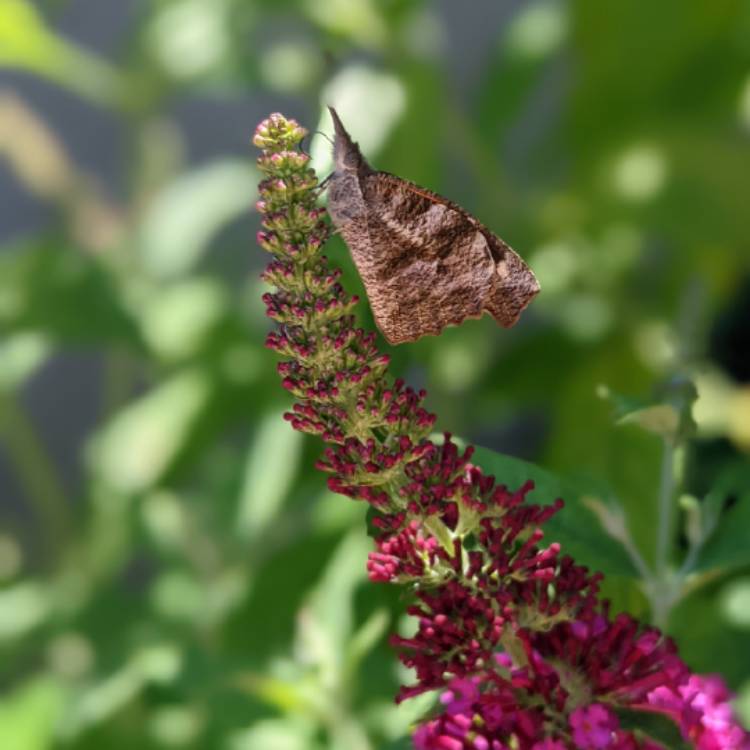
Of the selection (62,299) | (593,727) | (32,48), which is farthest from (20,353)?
(593,727)

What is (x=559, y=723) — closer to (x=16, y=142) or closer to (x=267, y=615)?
(x=267, y=615)

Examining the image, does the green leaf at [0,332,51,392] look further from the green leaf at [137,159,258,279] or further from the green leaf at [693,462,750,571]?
the green leaf at [693,462,750,571]

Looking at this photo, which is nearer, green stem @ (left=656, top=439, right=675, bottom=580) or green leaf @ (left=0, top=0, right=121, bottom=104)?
green stem @ (left=656, top=439, right=675, bottom=580)

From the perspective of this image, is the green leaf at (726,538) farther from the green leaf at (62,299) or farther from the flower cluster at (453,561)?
the green leaf at (62,299)

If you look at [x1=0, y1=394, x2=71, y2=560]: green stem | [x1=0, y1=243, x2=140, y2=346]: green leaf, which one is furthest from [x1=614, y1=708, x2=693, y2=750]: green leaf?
[x1=0, y1=394, x2=71, y2=560]: green stem

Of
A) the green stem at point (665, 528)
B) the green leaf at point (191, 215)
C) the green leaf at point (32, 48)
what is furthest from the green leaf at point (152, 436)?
the green stem at point (665, 528)
